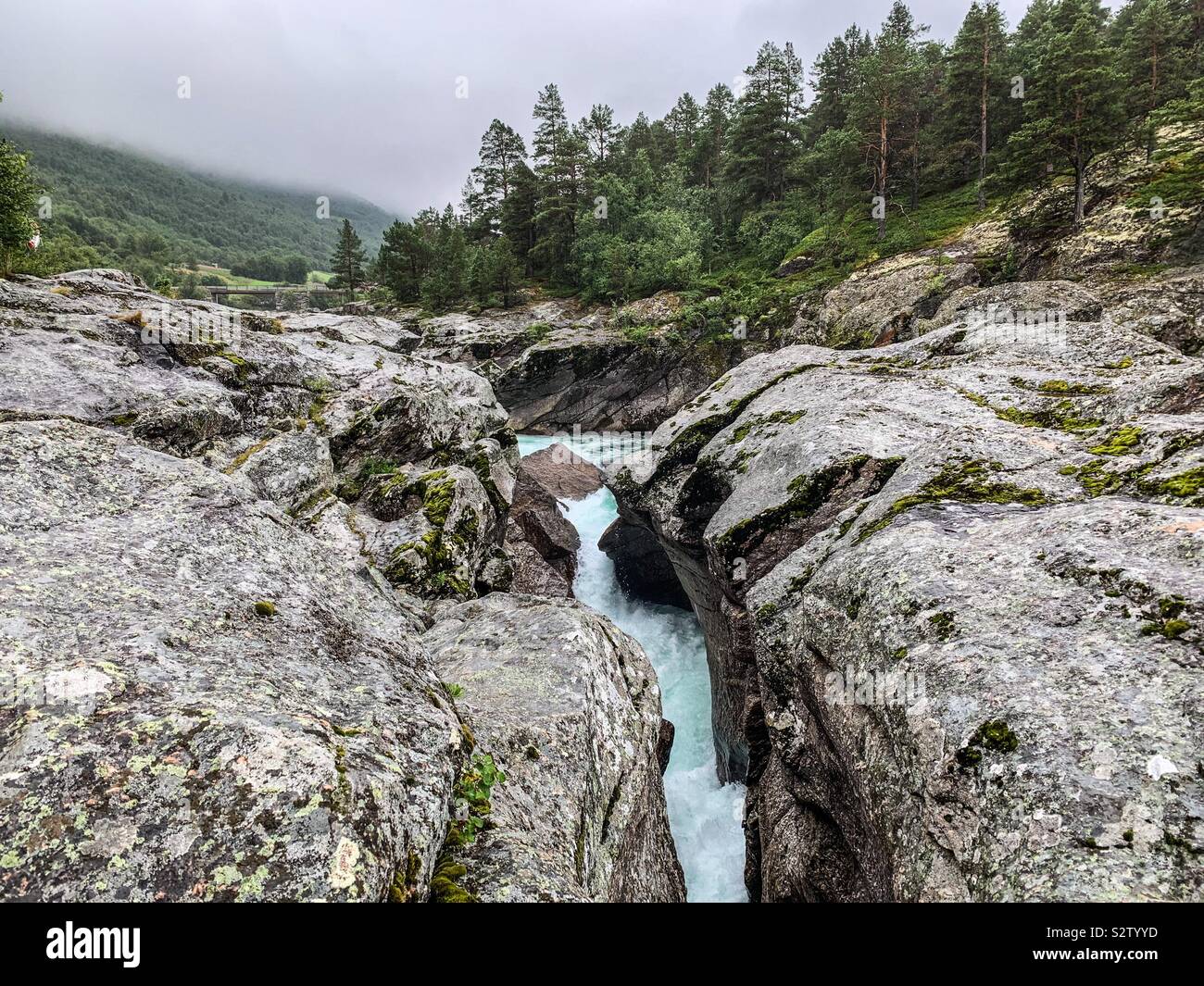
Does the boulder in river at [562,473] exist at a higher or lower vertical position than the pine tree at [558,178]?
lower

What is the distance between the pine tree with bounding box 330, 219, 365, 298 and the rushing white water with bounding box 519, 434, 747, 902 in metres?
75.3

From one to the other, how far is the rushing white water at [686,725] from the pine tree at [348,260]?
7530 centimetres

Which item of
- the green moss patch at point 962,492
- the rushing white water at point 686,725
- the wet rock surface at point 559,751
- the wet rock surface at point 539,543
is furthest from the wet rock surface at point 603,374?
the green moss patch at point 962,492

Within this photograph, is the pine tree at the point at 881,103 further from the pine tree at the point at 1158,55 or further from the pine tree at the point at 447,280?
the pine tree at the point at 447,280

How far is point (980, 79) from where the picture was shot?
4738cm

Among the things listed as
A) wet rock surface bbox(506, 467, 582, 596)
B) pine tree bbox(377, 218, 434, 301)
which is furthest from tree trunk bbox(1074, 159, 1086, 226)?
pine tree bbox(377, 218, 434, 301)

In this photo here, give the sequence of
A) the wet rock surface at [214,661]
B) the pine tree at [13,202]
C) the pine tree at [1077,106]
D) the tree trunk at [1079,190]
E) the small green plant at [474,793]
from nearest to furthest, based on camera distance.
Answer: the wet rock surface at [214,661] < the small green plant at [474,793] < the pine tree at [1077,106] < the tree trunk at [1079,190] < the pine tree at [13,202]

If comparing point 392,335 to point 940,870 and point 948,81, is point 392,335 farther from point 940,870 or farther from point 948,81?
point 948,81

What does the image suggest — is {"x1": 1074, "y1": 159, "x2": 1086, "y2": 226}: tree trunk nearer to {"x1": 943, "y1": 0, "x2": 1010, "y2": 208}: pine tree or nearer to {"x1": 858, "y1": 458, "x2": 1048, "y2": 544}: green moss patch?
{"x1": 943, "y1": 0, "x2": 1010, "y2": 208}: pine tree

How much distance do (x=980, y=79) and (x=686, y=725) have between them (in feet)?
206

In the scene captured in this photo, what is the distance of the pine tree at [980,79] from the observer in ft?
149

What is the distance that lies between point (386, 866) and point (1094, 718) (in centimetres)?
638

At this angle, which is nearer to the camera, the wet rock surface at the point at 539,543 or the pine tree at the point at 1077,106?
the wet rock surface at the point at 539,543
